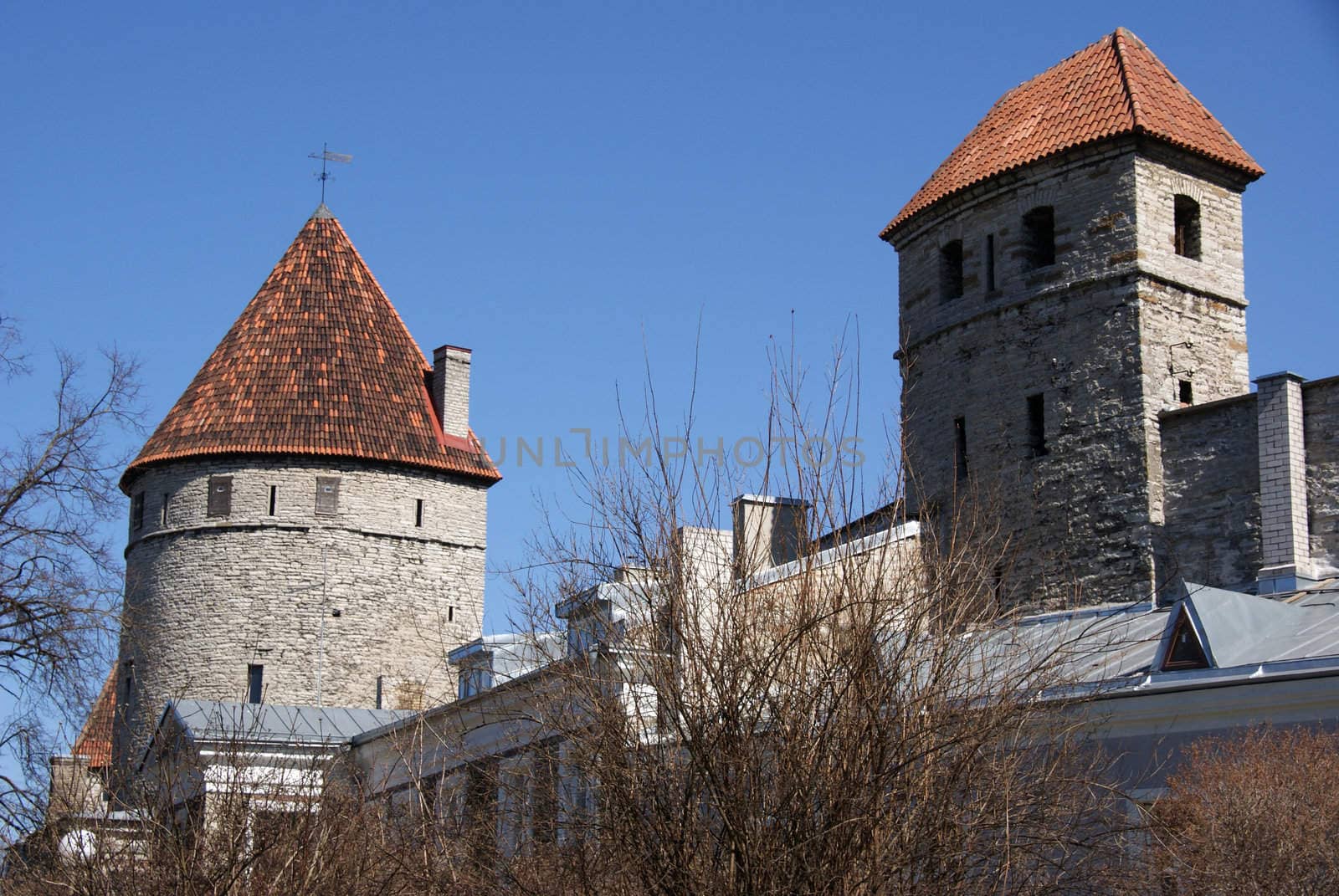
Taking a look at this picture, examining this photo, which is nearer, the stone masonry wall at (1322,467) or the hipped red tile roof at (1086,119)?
the stone masonry wall at (1322,467)

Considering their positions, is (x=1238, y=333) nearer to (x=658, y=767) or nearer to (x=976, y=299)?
(x=976, y=299)

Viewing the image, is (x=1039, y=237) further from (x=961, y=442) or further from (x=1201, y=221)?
(x=961, y=442)

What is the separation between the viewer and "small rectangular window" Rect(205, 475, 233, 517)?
105 feet

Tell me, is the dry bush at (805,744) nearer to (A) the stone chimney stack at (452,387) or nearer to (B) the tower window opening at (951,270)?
(B) the tower window opening at (951,270)

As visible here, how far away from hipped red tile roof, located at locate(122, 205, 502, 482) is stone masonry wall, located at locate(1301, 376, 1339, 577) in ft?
54.3

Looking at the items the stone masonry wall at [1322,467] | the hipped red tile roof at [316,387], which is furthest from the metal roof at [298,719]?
the stone masonry wall at [1322,467]

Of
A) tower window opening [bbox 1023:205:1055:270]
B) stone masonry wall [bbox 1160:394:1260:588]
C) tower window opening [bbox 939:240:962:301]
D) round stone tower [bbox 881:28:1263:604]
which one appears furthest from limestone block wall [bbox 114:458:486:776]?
stone masonry wall [bbox 1160:394:1260:588]

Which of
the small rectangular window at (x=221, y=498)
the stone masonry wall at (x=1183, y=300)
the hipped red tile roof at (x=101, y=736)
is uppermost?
the stone masonry wall at (x=1183, y=300)

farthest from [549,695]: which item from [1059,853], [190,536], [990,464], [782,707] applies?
[190,536]

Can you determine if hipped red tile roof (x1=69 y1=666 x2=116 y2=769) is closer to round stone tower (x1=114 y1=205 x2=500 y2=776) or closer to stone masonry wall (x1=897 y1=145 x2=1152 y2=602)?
round stone tower (x1=114 y1=205 x2=500 y2=776)

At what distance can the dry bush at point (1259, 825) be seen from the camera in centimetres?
1105

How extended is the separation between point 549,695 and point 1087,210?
14.9m

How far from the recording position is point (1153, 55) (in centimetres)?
2581

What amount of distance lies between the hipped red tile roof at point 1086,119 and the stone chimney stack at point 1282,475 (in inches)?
158
